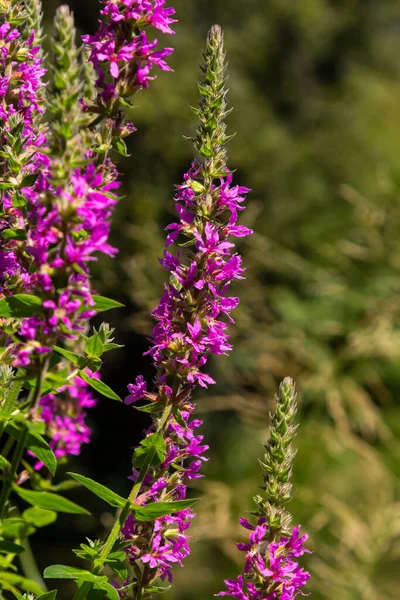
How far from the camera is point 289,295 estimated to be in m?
6.97

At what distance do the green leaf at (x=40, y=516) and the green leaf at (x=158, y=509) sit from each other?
190 mm

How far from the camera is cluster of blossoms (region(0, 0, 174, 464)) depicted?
32.6 inches

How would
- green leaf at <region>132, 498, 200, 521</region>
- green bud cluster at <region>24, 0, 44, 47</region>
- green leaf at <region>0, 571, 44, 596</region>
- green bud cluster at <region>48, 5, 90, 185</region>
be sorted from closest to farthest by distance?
1. green leaf at <region>0, 571, 44, 596</region>
2. green bud cluster at <region>48, 5, 90, 185</region>
3. green leaf at <region>132, 498, 200, 521</region>
4. green bud cluster at <region>24, 0, 44, 47</region>

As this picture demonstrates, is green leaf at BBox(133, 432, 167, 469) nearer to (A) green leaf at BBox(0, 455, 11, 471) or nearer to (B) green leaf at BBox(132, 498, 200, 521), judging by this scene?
(B) green leaf at BBox(132, 498, 200, 521)

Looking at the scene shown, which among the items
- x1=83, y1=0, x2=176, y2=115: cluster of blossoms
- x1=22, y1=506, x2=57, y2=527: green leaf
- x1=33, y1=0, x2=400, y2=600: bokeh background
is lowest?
x1=22, y1=506, x2=57, y2=527: green leaf

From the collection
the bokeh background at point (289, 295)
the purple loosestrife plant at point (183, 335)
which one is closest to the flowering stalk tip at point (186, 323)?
the purple loosestrife plant at point (183, 335)

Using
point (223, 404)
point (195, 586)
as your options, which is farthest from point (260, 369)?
point (195, 586)

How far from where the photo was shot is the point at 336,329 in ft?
21.6

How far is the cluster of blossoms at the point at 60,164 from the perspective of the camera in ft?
2.72

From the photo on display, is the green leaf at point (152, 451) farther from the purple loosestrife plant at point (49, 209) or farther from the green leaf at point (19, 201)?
the green leaf at point (19, 201)

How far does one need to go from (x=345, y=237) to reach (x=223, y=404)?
2.52 metres

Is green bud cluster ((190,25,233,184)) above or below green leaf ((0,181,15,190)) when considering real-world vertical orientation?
above

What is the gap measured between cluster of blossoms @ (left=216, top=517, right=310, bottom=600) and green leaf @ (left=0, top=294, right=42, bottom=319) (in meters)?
0.46

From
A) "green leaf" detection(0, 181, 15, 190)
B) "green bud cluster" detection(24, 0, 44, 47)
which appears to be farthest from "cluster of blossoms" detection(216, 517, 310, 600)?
"green bud cluster" detection(24, 0, 44, 47)
